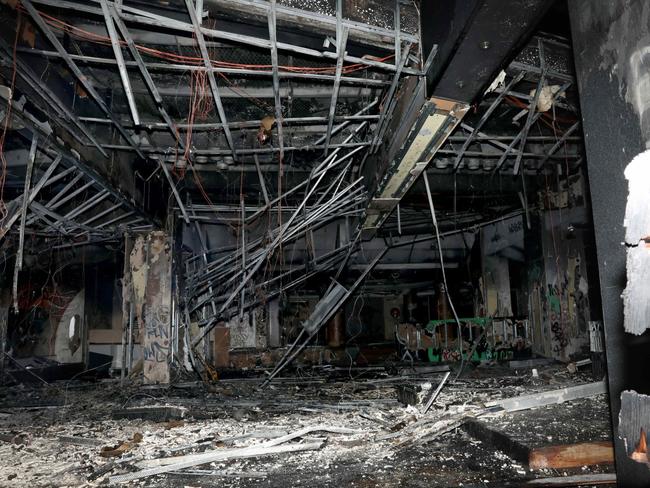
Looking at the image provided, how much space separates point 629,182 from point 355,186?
5.72 m

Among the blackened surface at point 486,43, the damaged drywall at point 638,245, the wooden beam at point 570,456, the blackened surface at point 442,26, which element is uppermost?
the blackened surface at point 442,26

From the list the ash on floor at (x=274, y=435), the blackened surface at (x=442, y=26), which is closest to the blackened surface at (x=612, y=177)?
the blackened surface at (x=442, y=26)

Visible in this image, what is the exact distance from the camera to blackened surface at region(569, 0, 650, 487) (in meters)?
1.35

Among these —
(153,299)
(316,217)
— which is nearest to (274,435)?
(316,217)

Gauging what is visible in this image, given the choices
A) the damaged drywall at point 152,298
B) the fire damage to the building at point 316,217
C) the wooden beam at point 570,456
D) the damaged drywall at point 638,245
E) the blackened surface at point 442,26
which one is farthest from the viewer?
the damaged drywall at point 152,298

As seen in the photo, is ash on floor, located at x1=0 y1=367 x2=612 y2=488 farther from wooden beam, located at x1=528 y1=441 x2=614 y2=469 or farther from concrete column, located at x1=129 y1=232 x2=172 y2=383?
concrete column, located at x1=129 y1=232 x2=172 y2=383

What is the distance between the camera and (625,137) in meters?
1.37

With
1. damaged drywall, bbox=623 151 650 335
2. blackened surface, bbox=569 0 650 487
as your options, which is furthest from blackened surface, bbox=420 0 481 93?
damaged drywall, bbox=623 151 650 335

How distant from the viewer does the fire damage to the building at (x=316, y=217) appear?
7.85 ft

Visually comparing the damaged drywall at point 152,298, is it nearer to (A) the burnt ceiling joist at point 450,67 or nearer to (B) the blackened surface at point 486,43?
(A) the burnt ceiling joist at point 450,67

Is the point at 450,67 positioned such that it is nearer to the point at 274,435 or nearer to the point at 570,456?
the point at 570,456

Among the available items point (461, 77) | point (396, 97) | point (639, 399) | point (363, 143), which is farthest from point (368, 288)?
point (639, 399)

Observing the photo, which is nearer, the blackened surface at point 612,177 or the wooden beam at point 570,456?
the blackened surface at point 612,177

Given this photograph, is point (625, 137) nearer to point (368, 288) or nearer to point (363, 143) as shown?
point (363, 143)
